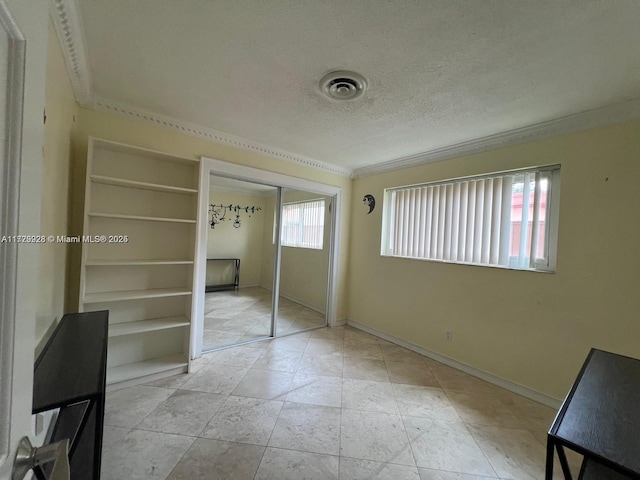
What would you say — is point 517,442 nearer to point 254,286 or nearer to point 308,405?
point 308,405

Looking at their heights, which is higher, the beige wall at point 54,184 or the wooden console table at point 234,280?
the beige wall at point 54,184

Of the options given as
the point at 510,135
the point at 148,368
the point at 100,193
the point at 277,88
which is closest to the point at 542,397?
the point at 510,135

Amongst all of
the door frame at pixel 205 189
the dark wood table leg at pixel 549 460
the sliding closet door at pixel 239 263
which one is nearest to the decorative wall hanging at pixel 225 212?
the sliding closet door at pixel 239 263

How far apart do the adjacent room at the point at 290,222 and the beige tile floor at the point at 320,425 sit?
0.06 ft

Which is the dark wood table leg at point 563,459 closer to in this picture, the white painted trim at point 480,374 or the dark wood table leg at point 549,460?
the dark wood table leg at point 549,460

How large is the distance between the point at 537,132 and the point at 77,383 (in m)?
3.40

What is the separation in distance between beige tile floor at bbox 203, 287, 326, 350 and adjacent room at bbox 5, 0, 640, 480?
0.25 ft

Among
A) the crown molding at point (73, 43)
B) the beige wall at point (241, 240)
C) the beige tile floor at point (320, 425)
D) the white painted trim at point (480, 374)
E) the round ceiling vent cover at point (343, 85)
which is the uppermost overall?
the round ceiling vent cover at point (343, 85)

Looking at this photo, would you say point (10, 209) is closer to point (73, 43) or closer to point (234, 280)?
point (73, 43)

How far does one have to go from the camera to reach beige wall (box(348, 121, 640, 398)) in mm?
1873

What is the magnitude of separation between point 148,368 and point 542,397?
11.2 ft

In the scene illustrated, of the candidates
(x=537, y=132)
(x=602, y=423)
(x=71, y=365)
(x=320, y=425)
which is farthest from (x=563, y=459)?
(x=537, y=132)

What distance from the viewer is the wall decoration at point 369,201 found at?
3.71 meters

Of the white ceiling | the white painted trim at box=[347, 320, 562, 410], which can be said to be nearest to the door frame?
the white ceiling
